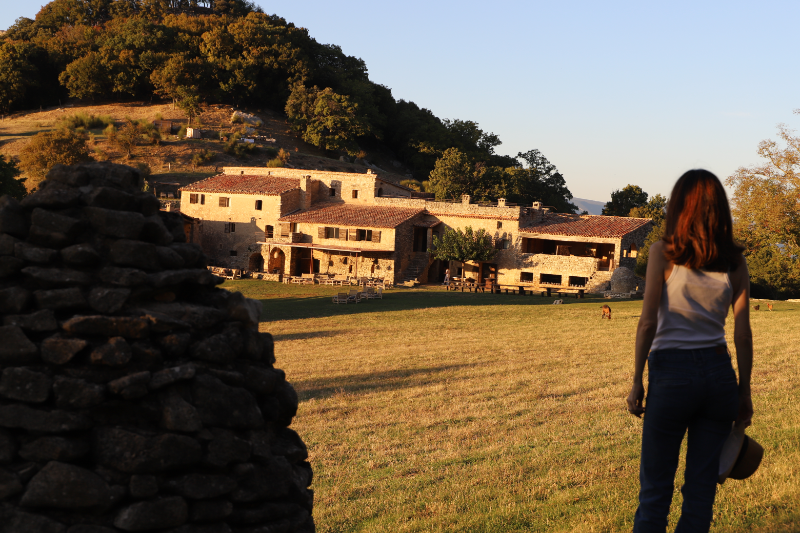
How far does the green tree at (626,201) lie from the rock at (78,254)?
82686 mm

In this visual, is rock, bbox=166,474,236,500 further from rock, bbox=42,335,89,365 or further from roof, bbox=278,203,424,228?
roof, bbox=278,203,424,228

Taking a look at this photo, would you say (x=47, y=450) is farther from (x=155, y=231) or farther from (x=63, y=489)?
(x=155, y=231)

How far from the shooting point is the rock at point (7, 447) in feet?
13.8

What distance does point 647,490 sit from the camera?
456 centimetres

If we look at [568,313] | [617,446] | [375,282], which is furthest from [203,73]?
[617,446]

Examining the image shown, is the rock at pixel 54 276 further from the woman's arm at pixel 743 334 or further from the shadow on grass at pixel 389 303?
the shadow on grass at pixel 389 303

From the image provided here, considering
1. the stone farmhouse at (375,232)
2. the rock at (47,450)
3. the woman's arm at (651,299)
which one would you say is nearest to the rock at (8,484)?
the rock at (47,450)

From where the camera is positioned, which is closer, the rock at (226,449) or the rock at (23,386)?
the rock at (23,386)

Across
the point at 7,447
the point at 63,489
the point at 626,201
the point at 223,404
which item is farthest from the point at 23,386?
the point at 626,201

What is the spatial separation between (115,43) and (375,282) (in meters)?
78.1

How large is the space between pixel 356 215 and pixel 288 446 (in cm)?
5340

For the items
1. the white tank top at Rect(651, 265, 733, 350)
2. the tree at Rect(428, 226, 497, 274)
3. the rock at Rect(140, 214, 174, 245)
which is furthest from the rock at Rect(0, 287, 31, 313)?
the tree at Rect(428, 226, 497, 274)

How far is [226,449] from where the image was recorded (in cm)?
464

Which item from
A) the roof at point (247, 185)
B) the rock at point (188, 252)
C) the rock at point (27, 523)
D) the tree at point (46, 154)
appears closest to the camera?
the rock at point (27, 523)
